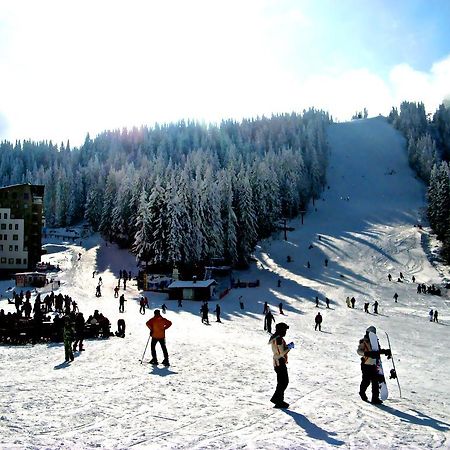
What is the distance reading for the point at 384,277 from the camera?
2413 inches

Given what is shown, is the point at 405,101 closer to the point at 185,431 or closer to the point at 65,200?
the point at 65,200

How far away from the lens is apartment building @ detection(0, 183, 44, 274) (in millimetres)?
64312

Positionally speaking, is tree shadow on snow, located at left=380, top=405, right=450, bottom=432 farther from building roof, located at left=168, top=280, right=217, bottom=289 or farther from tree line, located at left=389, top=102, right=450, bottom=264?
tree line, located at left=389, top=102, right=450, bottom=264

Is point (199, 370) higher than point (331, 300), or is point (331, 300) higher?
point (199, 370)

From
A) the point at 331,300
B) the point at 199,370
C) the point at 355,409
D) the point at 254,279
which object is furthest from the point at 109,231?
the point at 355,409

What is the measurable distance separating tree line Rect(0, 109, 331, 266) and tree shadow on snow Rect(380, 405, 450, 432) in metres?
46.3

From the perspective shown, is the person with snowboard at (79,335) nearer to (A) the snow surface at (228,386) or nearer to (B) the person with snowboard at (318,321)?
(A) the snow surface at (228,386)

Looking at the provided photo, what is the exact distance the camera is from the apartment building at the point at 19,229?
6431 cm

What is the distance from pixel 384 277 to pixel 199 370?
173 ft

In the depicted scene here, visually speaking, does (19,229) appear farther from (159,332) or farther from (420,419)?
(420,419)

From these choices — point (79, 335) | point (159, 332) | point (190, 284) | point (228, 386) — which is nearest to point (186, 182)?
point (190, 284)

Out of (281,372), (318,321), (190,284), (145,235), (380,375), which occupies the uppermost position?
(281,372)

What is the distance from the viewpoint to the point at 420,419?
8.85 m

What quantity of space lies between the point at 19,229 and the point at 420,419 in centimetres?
6513
